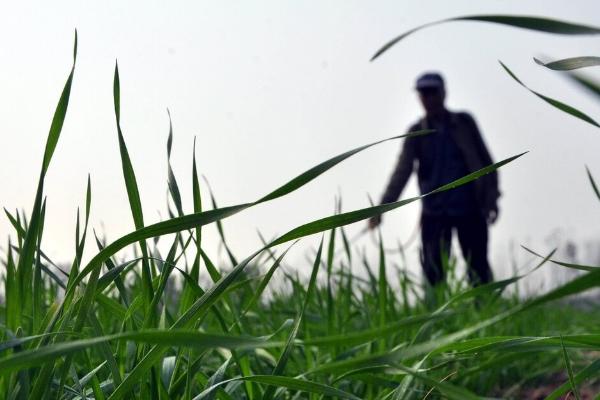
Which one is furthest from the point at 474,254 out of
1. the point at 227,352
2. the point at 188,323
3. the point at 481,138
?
the point at 188,323

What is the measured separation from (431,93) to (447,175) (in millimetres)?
527

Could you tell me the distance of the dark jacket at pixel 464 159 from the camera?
544 cm

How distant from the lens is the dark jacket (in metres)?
5.44

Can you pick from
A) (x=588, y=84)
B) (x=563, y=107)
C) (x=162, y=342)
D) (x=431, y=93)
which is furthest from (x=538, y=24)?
(x=431, y=93)

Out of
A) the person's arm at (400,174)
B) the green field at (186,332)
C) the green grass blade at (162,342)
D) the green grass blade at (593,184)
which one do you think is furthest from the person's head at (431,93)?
the green grass blade at (162,342)

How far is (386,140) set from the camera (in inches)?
28.8

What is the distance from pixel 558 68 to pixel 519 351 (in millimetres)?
254

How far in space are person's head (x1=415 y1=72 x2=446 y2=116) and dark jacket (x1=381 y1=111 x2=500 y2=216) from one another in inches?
3.3

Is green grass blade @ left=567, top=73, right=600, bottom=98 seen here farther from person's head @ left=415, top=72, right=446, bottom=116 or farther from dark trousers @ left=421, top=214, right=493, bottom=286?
person's head @ left=415, top=72, right=446, bottom=116

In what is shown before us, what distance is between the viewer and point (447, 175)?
17.9 ft

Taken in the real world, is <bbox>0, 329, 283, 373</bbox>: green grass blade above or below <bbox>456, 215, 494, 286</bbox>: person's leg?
above

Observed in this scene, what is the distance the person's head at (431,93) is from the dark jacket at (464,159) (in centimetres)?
8

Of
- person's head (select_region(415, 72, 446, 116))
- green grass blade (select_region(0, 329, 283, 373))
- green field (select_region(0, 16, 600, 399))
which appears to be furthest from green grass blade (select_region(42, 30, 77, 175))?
person's head (select_region(415, 72, 446, 116))

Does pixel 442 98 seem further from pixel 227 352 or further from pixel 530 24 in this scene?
pixel 530 24
